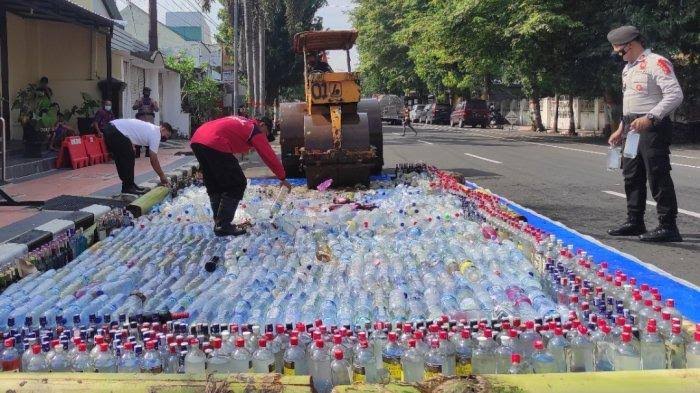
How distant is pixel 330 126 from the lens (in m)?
11.2

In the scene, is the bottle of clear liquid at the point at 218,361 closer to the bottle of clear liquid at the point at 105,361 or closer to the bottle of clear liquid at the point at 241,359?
the bottle of clear liquid at the point at 241,359

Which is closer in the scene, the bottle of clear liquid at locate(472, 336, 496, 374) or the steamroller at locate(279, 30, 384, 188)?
the bottle of clear liquid at locate(472, 336, 496, 374)

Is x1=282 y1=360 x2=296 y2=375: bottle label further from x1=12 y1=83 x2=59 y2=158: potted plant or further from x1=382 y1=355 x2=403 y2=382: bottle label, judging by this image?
x1=12 y1=83 x2=59 y2=158: potted plant

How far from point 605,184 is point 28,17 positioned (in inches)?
555

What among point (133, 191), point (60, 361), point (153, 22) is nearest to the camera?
point (60, 361)

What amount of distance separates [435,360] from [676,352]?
3.89ft

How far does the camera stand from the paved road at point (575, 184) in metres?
6.73

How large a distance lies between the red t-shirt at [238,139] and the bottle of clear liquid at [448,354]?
4.01 meters

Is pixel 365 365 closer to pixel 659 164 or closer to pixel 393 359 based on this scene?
pixel 393 359

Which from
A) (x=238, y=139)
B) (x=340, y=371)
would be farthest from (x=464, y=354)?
(x=238, y=139)

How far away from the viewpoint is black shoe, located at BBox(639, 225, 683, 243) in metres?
6.85

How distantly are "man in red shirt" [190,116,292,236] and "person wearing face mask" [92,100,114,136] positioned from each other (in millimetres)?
10861

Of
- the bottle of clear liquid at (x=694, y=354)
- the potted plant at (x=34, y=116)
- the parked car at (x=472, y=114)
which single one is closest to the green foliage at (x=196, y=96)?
the parked car at (x=472, y=114)

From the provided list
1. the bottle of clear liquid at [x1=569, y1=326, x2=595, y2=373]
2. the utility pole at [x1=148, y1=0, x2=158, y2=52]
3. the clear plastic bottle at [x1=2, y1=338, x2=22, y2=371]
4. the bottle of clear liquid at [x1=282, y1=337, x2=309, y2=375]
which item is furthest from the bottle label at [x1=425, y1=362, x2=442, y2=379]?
the utility pole at [x1=148, y1=0, x2=158, y2=52]
